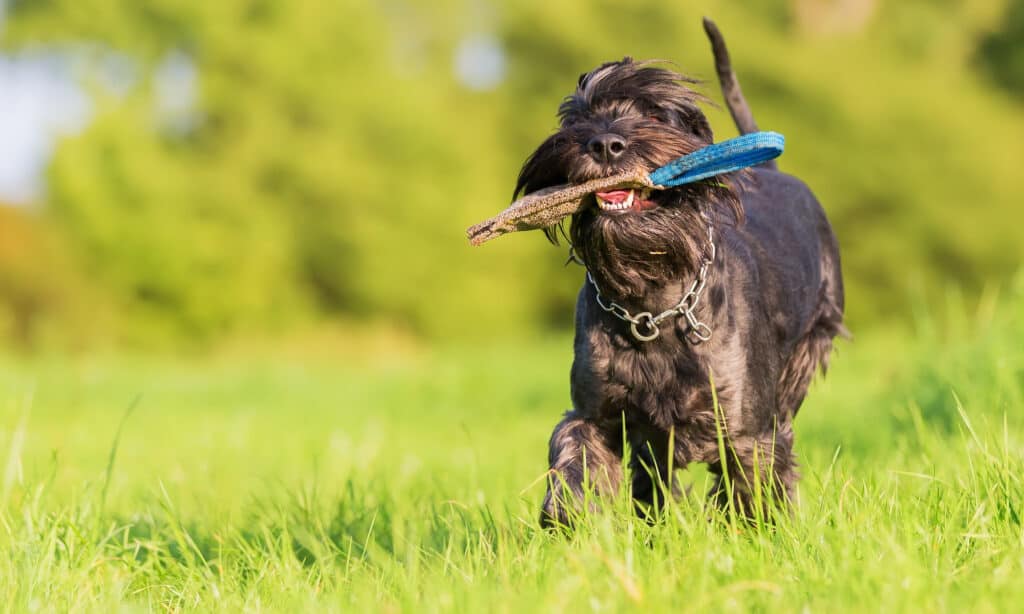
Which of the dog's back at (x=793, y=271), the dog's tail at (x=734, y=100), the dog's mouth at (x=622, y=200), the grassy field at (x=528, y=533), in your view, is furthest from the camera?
the dog's tail at (x=734, y=100)

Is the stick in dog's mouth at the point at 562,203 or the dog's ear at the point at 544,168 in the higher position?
the dog's ear at the point at 544,168

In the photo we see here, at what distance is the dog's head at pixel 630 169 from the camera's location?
3.55 meters

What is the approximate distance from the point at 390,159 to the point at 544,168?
2219 centimetres

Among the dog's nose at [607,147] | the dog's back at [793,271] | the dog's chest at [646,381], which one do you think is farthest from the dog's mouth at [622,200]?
the dog's back at [793,271]

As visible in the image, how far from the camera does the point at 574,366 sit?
3947 mm

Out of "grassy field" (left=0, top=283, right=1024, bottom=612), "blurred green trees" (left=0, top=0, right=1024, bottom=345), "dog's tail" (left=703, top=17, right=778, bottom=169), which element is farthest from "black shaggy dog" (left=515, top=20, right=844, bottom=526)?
"blurred green trees" (left=0, top=0, right=1024, bottom=345)

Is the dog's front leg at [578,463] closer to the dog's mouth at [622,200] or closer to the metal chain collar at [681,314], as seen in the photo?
the metal chain collar at [681,314]

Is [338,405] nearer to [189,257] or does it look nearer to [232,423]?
[232,423]

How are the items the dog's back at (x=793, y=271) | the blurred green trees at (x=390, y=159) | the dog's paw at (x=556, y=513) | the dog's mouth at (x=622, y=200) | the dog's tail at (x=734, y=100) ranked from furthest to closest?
1. the blurred green trees at (x=390, y=159)
2. the dog's tail at (x=734, y=100)
3. the dog's back at (x=793, y=271)
4. the dog's mouth at (x=622, y=200)
5. the dog's paw at (x=556, y=513)

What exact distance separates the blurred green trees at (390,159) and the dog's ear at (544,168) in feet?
67.7

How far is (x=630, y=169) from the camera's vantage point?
352 cm

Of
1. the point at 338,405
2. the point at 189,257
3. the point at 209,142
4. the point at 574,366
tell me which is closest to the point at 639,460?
the point at 574,366

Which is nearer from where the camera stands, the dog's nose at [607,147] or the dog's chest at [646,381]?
the dog's nose at [607,147]

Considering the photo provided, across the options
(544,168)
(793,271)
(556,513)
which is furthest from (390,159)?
(556,513)
